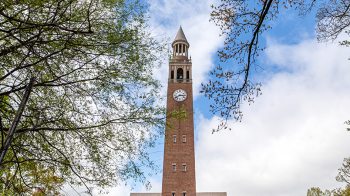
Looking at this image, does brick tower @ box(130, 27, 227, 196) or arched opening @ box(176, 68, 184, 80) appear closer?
brick tower @ box(130, 27, 227, 196)

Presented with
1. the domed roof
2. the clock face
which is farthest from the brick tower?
the domed roof

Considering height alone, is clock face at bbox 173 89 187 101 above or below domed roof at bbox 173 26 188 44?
below

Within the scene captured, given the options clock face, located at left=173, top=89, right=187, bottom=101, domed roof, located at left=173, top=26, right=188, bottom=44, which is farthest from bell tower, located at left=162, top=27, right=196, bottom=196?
domed roof, located at left=173, top=26, right=188, bottom=44

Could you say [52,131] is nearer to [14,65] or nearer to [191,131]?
[14,65]

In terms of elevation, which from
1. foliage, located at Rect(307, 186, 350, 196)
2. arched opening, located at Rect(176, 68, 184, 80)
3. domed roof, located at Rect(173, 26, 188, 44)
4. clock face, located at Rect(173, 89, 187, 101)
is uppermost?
domed roof, located at Rect(173, 26, 188, 44)

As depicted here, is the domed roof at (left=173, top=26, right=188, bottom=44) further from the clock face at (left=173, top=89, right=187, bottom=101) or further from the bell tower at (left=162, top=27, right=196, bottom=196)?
the clock face at (left=173, top=89, right=187, bottom=101)

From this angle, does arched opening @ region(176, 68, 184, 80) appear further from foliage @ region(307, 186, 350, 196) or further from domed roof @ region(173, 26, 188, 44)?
foliage @ region(307, 186, 350, 196)

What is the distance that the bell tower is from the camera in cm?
3106

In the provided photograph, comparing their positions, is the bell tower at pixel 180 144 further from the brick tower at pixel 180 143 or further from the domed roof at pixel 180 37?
the domed roof at pixel 180 37

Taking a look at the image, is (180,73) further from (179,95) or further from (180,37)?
(180,37)

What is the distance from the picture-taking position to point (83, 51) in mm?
6328

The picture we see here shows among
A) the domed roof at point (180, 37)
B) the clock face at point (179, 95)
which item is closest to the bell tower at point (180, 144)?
the clock face at point (179, 95)

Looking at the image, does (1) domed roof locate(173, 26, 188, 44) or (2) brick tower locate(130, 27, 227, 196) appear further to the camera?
(1) domed roof locate(173, 26, 188, 44)

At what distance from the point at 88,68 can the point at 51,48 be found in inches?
36.8
